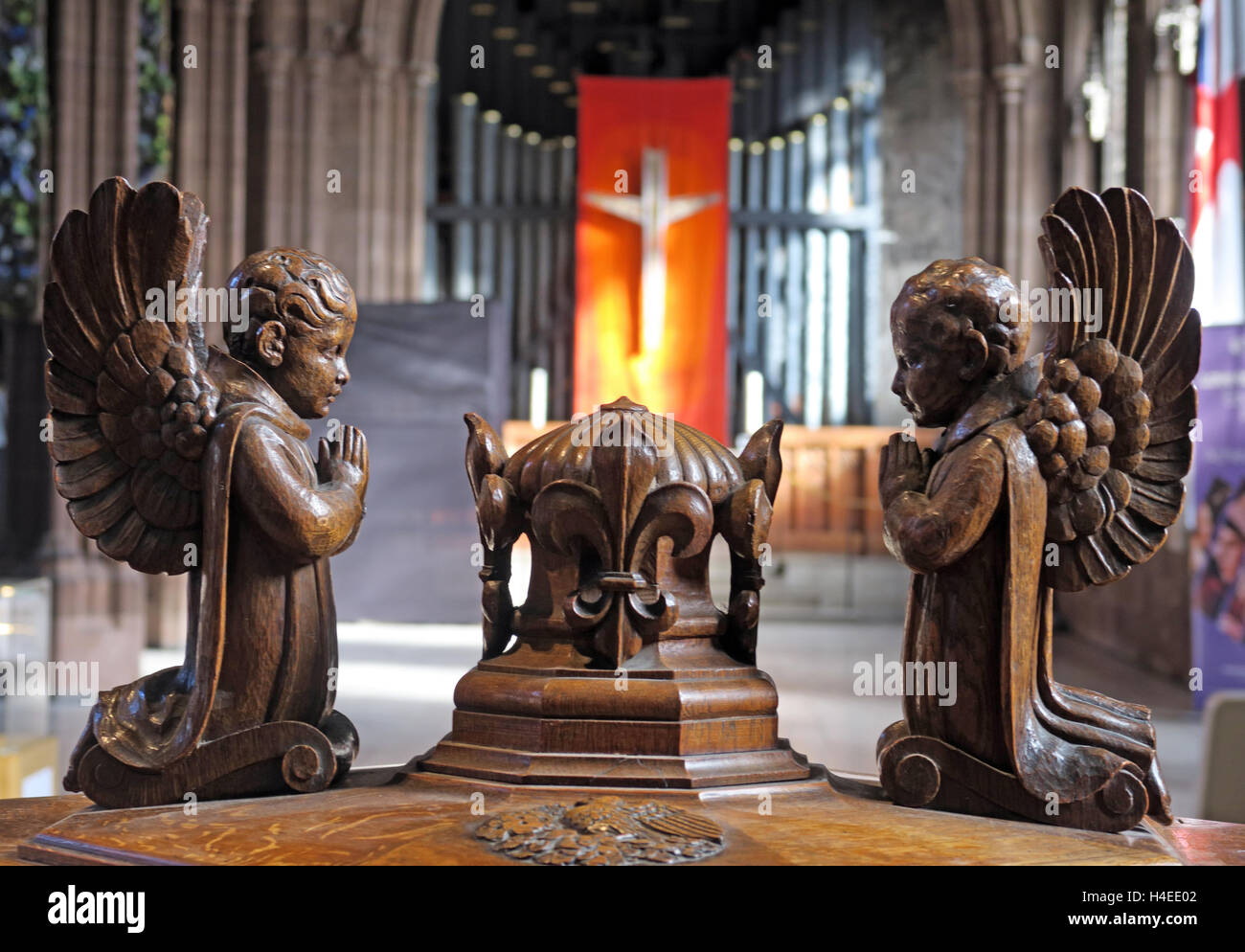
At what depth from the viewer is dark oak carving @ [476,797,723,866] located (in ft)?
4.04

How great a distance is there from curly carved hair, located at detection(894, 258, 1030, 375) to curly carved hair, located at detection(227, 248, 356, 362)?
652 mm

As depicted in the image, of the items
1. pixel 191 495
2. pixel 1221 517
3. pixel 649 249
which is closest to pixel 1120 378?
pixel 191 495

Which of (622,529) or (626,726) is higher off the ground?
(622,529)

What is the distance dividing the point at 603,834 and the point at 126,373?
0.74m

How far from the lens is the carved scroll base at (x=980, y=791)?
1421 millimetres

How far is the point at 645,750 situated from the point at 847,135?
13494 millimetres

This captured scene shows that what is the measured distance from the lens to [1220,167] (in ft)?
21.7

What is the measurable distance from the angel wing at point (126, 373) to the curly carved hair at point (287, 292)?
0.22 feet

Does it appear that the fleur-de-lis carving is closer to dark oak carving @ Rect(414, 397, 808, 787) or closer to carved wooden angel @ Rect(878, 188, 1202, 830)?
dark oak carving @ Rect(414, 397, 808, 787)

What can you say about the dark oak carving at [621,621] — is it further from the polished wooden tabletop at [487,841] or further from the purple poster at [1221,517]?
the purple poster at [1221,517]

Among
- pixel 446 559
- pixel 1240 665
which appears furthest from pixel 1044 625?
pixel 446 559

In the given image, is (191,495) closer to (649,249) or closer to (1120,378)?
(1120,378)

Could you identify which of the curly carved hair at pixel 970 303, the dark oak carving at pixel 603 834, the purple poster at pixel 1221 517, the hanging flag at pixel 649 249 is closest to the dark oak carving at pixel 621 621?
the dark oak carving at pixel 603 834

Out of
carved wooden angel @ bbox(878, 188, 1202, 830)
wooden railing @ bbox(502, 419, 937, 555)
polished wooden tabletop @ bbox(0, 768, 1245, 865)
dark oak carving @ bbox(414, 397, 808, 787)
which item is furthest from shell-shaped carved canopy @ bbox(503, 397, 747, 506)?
wooden railing @ bbox(502, 419, 937, 555)
